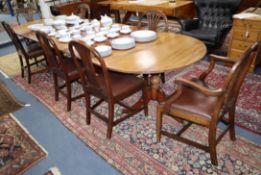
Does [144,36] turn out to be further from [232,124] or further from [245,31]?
[245,31]

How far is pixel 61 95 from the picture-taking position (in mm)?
2924

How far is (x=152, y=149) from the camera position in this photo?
1.96 m

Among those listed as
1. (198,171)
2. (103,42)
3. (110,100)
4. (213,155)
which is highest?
(103,42)

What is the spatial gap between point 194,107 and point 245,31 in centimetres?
186

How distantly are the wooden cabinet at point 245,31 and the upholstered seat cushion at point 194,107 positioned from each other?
1.35 m

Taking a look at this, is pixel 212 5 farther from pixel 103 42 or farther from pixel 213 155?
pixel 213 155

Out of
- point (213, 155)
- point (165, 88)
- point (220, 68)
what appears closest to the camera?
point (213, 155)

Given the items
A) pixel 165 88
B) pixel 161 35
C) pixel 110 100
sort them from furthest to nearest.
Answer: pixel 165 88 < pixel 161 35 < pixel 110 100

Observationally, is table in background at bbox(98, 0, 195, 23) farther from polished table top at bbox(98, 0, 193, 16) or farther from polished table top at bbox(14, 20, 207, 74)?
polished table top at bbox(14, 20, 207, 74)

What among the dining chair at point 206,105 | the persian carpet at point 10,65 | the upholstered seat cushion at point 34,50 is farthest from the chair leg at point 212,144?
the persian carpet at point 10,65

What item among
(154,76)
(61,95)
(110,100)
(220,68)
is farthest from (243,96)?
(61,95)

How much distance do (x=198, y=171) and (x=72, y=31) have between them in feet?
6.65

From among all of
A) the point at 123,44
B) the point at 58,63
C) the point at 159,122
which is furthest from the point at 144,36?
the point at 58,63

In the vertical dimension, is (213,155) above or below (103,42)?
below
